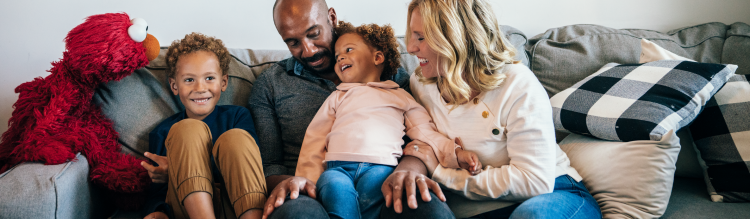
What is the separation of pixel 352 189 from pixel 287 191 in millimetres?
169

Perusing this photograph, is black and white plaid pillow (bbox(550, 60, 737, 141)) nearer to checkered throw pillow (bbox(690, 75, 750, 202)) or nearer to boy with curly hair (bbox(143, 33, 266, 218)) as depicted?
checkered throw pillow (bbox(690, 75, 750, 202))

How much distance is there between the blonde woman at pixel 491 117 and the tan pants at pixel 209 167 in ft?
1.51

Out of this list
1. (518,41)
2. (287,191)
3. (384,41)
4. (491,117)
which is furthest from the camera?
(518,41)

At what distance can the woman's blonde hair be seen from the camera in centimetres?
108

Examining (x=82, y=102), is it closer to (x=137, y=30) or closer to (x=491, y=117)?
(x=137, y=30)

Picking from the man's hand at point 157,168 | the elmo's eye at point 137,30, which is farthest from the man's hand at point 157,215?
the elmo's eye at point 137,30

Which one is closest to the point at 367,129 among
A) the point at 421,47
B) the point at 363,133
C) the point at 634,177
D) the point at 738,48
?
the point at 363,133

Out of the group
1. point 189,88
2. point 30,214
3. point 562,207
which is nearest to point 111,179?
point 30,214

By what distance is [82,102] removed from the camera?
1.26 meters

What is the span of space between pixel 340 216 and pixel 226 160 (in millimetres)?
364

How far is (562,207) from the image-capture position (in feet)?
3.33

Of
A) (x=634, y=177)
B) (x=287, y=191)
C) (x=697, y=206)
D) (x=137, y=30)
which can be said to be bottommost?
(x=697, y=206)

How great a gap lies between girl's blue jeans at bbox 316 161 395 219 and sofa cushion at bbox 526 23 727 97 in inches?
35.6

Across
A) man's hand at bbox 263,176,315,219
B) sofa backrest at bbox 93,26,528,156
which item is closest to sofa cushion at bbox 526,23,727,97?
sofa backrest at bbox 93,26,528,156
